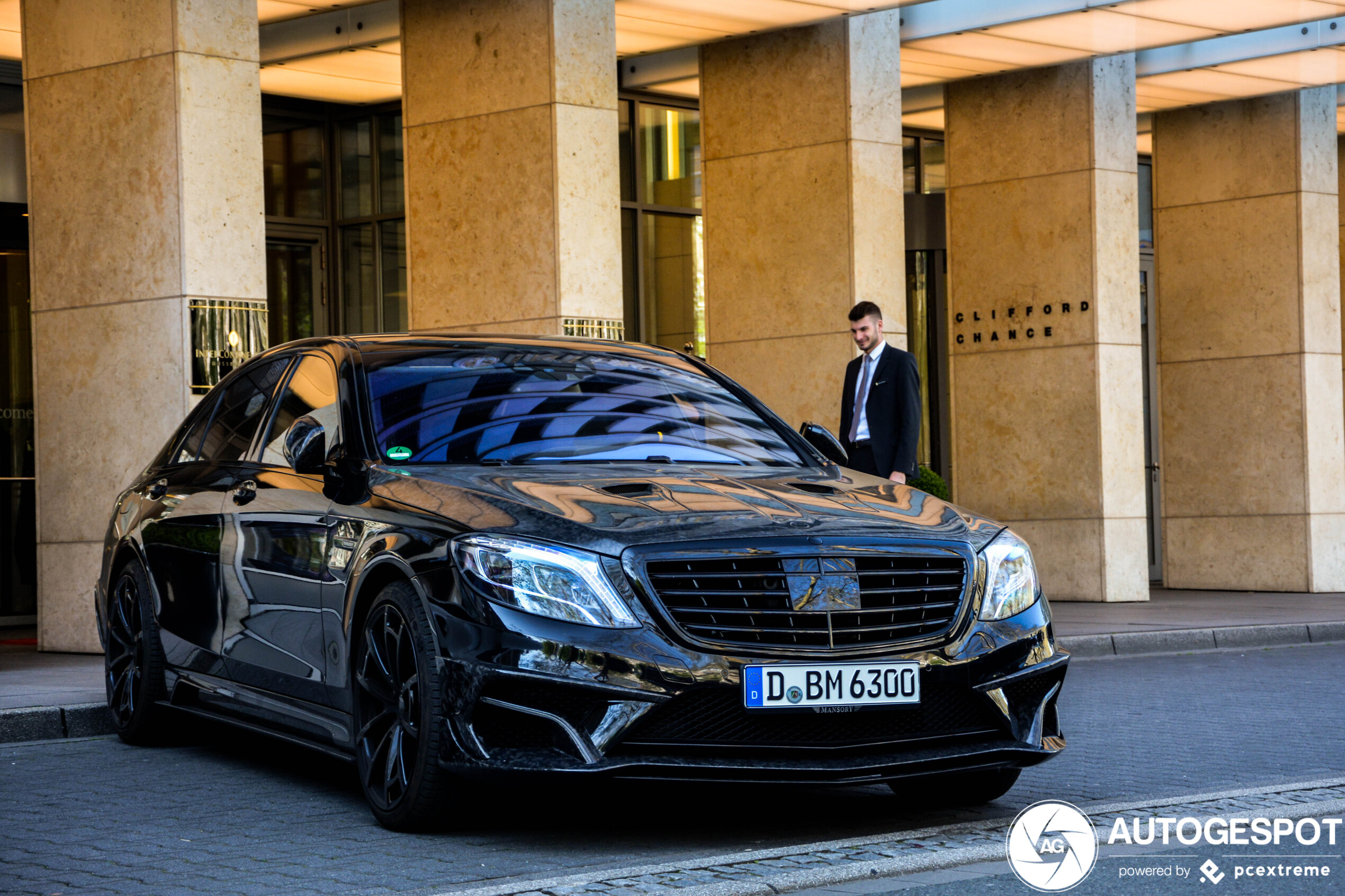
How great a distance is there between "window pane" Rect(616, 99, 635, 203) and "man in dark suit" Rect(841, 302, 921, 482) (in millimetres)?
7638

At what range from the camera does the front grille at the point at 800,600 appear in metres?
5.23

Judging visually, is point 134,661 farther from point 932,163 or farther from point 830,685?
point 932,163

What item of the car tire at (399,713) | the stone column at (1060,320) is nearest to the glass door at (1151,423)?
the stone column at (1060,320)

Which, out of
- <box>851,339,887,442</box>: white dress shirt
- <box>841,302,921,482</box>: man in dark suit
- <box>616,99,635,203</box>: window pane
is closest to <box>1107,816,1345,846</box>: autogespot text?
<box>841,302,921,482</box>: man in dark suit

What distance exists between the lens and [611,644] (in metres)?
5.13

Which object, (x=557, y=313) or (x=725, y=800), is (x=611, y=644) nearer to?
(x=725, y=800)

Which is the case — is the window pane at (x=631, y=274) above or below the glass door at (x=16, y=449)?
above

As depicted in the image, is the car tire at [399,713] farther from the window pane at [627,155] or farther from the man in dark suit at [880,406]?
the window pane at [627,155]

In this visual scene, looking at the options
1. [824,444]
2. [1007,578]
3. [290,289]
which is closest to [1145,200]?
[290,289]

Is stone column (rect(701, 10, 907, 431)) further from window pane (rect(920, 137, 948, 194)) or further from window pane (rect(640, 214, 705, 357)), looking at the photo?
window pane (rect(920, 137, 948, 194))

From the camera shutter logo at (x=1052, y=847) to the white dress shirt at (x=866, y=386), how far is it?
4.76 m

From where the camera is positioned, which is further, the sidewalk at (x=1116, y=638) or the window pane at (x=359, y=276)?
the window pane at (x=359, y=276)

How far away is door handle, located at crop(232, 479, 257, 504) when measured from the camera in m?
6.86

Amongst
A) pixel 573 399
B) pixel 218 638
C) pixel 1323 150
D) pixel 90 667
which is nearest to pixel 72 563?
pixel 90 667
